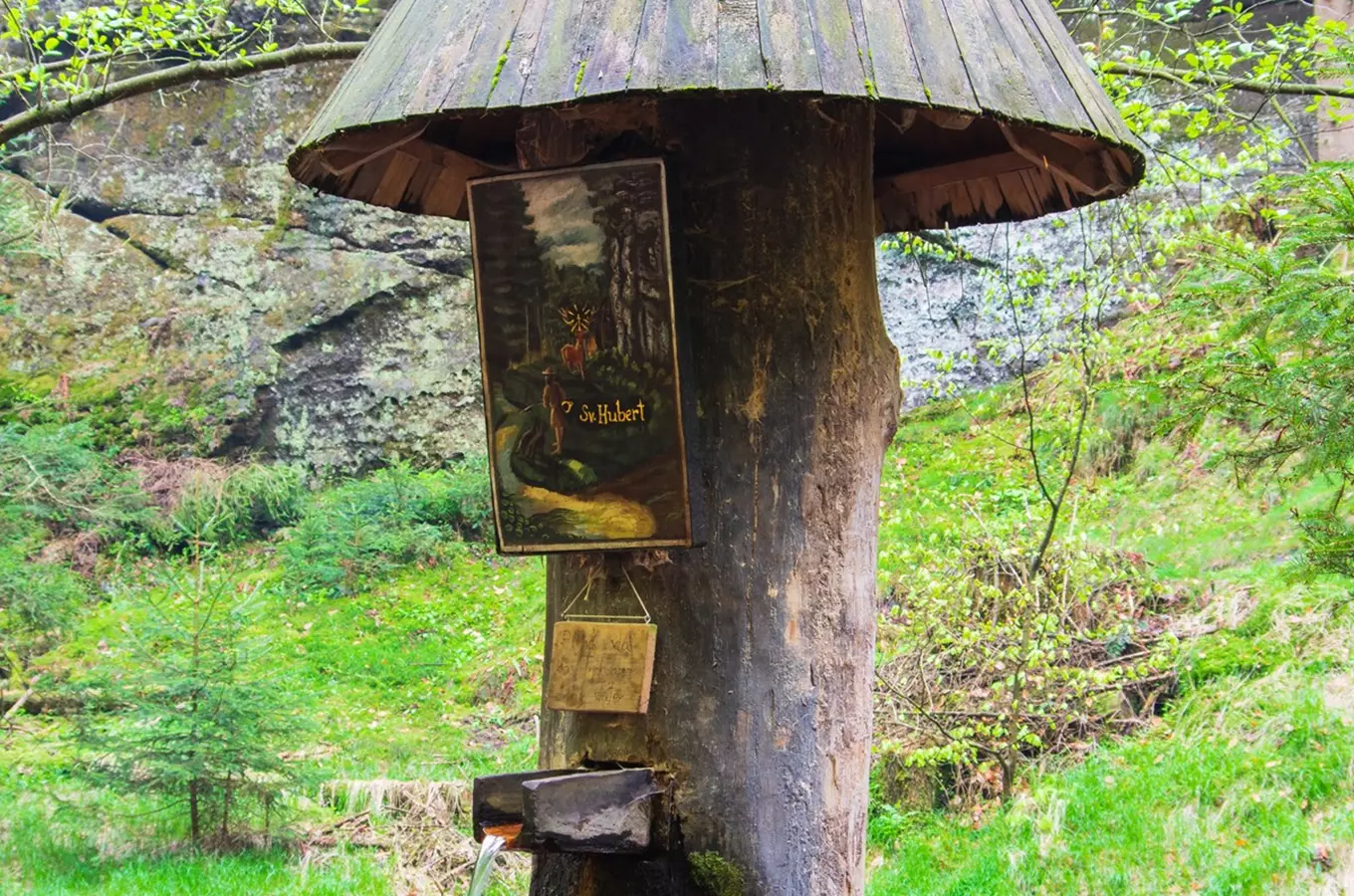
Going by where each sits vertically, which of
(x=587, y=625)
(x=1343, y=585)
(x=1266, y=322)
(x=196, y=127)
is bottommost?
(x=1343, y=585)

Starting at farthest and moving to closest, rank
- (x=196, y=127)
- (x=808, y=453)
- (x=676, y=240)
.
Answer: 1. (x=196, y=127)
2. (x=808, y=453)
3. (x=676, y=240)

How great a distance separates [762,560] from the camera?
2674mm

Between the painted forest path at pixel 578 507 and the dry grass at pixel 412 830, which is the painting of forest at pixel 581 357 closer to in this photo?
the painted forest path at pixel 578 507

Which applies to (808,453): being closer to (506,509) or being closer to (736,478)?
(736,478)

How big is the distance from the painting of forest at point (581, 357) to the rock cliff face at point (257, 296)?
10590 mm

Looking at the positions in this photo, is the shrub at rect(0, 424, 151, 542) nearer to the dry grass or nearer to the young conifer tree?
the young conifer tree

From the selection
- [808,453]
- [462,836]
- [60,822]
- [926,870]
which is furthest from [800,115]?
[60,822]

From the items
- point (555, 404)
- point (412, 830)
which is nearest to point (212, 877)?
point (412, 830)

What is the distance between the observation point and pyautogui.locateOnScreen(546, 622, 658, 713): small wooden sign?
8.71 feet

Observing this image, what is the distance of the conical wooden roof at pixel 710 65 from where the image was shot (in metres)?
2.21

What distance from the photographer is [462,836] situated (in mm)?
6613

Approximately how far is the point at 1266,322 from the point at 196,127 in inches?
498

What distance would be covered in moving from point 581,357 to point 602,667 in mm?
709

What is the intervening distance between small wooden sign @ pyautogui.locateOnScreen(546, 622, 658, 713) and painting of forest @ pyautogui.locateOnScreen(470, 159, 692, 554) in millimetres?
230
